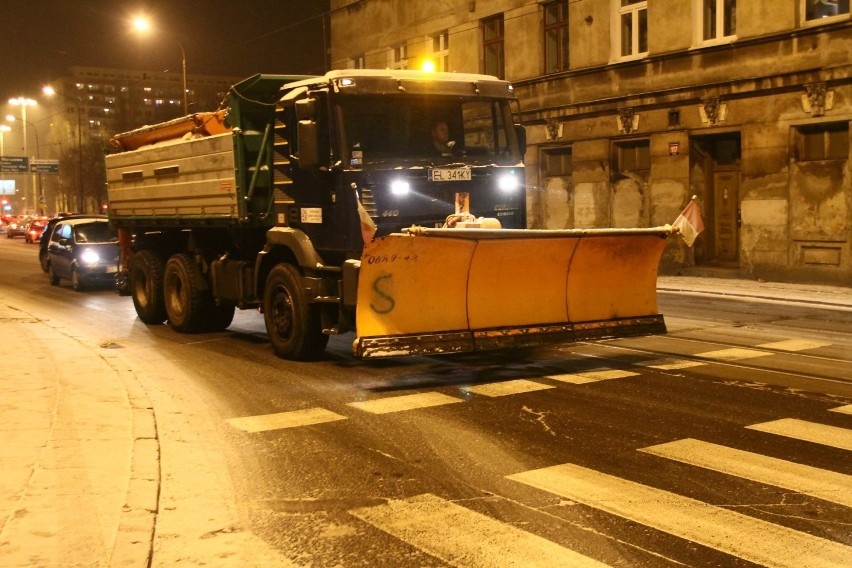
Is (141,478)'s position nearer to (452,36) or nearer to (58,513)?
(58,513)

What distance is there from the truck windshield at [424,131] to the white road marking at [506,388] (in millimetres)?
2591

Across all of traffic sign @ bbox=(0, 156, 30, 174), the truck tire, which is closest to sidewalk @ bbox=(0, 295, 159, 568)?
the truck tire

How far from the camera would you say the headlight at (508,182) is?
1105cm

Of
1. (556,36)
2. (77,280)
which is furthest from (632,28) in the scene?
(77,280)

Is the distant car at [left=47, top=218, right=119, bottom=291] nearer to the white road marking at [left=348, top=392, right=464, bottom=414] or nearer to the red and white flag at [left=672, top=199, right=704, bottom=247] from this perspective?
the white road marking at [left=348, top=392, right=464, bottom=414]

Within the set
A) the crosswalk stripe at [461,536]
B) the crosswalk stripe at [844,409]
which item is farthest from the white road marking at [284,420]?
the crosswalk stripe at [844,409]

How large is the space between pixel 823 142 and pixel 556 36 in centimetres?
969

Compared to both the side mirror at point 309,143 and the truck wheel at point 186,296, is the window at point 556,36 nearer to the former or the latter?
the truck wheel at point 186,296

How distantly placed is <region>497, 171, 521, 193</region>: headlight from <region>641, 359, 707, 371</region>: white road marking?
2465 mm

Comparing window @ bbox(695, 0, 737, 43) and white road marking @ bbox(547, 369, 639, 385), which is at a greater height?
window @ bbox(695, 0, 737, 43)

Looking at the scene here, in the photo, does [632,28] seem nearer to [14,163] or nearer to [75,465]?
[75,465]

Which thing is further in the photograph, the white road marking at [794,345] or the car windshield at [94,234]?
the car windshield at [94,234]

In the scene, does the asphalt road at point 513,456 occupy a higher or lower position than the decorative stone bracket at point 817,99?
lower

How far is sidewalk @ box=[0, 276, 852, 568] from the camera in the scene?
512 cm
